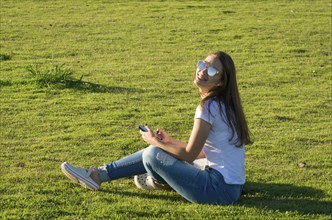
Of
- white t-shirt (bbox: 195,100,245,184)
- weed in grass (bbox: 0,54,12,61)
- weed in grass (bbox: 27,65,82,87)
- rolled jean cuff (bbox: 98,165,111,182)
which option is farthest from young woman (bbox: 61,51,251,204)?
weed in grass (bbox: 0,54,12,61)

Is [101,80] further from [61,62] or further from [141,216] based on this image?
[141,216]

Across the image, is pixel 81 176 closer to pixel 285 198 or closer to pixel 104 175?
pixel 104 175

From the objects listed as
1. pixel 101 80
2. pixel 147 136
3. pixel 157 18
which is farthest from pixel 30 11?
pixel 147 136

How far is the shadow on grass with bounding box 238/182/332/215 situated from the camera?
6574 mm

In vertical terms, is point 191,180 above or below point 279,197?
above

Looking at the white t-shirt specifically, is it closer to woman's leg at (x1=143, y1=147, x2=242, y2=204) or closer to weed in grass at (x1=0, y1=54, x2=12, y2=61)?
woman's leg at (x1=143, y1=147, x2=242, y2=204)

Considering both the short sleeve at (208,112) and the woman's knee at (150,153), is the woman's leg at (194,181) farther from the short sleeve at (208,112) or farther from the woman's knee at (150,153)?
the short sleeve at (208,112)

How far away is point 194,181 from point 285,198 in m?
0.95

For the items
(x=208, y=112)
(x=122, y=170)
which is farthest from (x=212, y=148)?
(x=122, y=170)

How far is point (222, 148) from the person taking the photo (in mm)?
6672

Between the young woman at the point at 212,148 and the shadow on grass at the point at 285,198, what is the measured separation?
0.85 feet

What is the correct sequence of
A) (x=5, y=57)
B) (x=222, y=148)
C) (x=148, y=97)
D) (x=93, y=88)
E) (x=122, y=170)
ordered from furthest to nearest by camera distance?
(x=5, y=57) → (x=93, y=88) → (x=148, y=97) → (x=122, y=170) → (x=222, y=148)

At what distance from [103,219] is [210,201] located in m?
1.02

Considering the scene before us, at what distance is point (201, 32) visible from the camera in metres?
18.2
